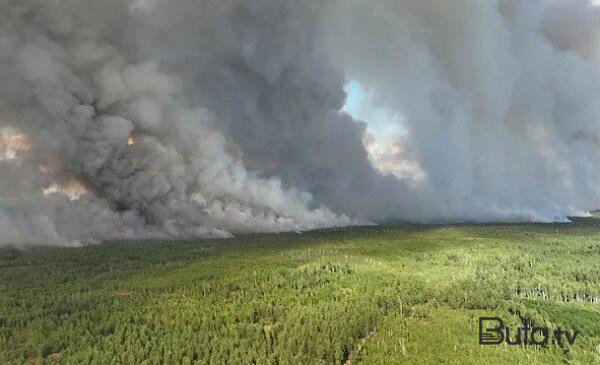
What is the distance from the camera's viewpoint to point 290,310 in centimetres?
12144

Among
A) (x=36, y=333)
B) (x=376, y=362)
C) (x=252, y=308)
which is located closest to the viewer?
(x=376, y=362)

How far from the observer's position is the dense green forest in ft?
314

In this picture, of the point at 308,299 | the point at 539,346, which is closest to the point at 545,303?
the point at 539,346

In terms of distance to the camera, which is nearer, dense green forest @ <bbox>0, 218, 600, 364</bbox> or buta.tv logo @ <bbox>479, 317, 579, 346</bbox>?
dense green forest @ <bbox>0, 218, 600, 364</bbox>

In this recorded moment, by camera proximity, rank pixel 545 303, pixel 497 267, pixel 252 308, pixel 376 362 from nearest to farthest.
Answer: pixel 376 362 → pixel 252 308 → pixel 545 303 → pixel 497 267

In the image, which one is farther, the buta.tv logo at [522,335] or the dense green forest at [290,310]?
the buta.tv logo at [522,335]

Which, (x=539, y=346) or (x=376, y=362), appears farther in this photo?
(x=539, y=346)

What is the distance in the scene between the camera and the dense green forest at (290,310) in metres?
95.7

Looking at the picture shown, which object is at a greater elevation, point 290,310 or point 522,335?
point 290,310

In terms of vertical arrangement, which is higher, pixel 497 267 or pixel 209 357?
pixel 497 267

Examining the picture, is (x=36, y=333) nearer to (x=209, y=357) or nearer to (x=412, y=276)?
(x=209, y=357)

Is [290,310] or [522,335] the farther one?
[290,310]

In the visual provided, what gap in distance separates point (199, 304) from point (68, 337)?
109 feet

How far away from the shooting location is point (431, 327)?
362 feet
